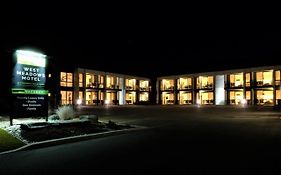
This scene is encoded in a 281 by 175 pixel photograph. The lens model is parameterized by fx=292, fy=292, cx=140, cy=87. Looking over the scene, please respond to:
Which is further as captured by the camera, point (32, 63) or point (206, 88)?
point (206, 88)

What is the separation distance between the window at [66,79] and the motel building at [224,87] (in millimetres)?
21994

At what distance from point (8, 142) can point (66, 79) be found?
1706 inches

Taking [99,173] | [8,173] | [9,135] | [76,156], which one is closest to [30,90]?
[9,135]

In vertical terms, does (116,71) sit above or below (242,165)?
above

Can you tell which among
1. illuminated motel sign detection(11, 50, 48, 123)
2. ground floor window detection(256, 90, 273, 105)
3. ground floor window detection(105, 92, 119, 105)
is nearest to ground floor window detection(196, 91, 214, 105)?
ground floor window detection(256, 90, 273, 105)

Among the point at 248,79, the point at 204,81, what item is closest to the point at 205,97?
the point at 204,81

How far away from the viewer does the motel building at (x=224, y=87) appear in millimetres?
50000

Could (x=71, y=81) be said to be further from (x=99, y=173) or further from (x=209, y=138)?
(x=99, y=173)

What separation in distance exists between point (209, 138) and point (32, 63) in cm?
889

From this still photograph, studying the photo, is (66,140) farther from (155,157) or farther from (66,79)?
(66,79)

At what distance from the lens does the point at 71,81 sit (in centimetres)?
5244

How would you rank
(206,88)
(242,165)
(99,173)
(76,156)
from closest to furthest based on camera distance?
(99,173), (242,165), (76,156), (206,88)

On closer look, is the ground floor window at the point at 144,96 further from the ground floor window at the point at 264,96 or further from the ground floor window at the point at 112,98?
the ground floor window at the point at 264,96

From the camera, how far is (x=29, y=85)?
13.8 meters
